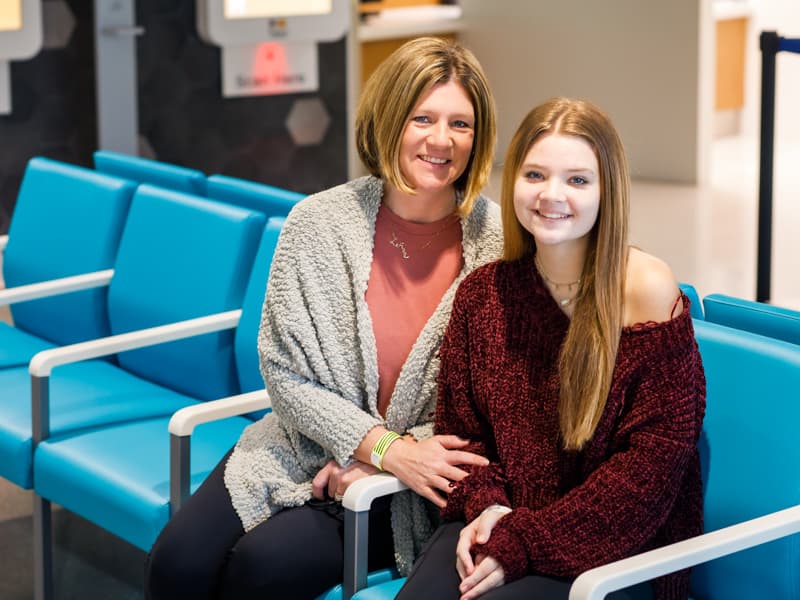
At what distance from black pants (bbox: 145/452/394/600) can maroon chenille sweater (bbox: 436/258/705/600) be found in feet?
0.75

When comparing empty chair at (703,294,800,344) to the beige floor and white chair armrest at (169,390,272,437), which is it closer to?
white chair armrest at (169,390,272,437)

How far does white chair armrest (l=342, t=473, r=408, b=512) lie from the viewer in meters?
2.28

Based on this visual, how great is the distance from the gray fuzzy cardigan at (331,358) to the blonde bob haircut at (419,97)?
9 centimetres

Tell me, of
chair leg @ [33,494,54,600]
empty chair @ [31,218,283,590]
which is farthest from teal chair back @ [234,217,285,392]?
chair leg @ [33,494,54,600]

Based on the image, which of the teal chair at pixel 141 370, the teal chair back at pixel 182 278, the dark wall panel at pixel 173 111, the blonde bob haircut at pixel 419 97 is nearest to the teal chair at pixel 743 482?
the blonde bob haircut at pixel 419 97

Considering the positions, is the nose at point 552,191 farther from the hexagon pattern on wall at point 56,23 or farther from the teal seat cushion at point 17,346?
the hexagon pattern on wall at point 56,23

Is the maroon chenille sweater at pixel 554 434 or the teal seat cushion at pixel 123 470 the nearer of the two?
the maroon chenille sweater at pixel 554 434

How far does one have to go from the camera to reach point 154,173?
3.93 metres

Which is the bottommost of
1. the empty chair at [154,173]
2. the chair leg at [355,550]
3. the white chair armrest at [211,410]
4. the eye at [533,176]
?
the chair leg at [355,550]

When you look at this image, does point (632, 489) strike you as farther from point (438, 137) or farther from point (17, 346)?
point (17, 346)

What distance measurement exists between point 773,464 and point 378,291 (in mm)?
753

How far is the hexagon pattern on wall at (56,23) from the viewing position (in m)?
5.75

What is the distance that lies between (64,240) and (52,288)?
1.09 ft

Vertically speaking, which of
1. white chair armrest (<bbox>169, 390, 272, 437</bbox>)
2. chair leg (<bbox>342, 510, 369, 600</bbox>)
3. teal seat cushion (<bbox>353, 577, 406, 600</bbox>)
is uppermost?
white chair armrest (<bbox>169, 390, 272, 437</bbox>)
